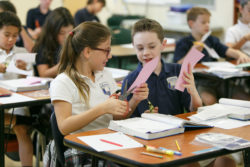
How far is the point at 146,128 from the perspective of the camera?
1.74 meters

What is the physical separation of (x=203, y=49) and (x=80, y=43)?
199 cm

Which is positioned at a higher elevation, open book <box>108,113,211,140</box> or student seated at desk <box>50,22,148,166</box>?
student seated at desk <box>50,22,148,166</box>

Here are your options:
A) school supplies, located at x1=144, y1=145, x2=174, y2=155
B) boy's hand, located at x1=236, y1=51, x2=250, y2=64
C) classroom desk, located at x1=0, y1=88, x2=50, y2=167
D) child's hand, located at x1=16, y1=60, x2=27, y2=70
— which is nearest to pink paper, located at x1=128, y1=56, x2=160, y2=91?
school supplies, located at x1=144, y1=145, x2=174, y2=155

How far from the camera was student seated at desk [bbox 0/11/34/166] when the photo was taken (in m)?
2.91

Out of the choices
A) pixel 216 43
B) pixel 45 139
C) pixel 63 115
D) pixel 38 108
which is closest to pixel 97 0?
pixel 216 43

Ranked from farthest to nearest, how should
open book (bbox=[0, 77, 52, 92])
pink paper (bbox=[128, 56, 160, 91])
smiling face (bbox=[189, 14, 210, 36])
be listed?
1. smiling face (bbox=[189, 14, 210, 36])
2. open book (bbox=[0, 77, 52, 92])
3. pink paper (bbox=[128, 56, 160, 91])

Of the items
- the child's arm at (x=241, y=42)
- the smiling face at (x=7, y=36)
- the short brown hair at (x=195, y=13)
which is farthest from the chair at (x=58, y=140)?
the child's arm at (x=241, y=42)

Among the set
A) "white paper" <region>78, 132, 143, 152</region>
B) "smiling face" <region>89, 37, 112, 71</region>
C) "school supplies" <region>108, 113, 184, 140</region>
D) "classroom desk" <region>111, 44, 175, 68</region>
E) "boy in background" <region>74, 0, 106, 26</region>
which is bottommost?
"white paper" <region>78, 132, 143, 152</region>

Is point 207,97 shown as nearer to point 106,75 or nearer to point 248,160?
point 106,75

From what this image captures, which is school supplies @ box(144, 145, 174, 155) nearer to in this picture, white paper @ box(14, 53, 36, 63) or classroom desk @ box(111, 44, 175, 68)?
white paper @ box(14, 53, 36, 63)

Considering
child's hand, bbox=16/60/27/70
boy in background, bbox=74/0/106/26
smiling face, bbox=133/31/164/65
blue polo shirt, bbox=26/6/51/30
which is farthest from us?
boy in background, bbox=74/0/106/26

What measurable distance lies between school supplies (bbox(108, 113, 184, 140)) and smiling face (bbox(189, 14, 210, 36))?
89.1 inches

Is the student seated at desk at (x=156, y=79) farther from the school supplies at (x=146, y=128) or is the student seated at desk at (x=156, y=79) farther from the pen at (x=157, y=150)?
the pen at (x=157, y=150)

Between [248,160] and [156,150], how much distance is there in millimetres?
541
